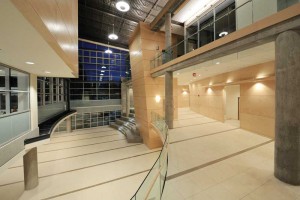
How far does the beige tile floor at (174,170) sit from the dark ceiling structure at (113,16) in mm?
9520

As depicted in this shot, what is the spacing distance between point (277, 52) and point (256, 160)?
10.6 ft

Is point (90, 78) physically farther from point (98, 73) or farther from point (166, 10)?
point (166, 10)

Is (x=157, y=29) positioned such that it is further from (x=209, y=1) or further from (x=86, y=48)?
(x=86, y=48)

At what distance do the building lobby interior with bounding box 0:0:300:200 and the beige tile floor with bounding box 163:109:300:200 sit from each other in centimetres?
3

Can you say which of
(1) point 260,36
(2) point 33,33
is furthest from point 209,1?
(2) point 33,33

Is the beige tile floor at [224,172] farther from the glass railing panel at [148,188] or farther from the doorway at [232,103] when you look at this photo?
the doorway at [232,103]

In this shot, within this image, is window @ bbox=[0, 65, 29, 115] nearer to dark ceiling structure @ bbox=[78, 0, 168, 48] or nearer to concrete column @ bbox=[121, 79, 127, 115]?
dark ceiling structure @ bbox=[78, 0, 168, 48]

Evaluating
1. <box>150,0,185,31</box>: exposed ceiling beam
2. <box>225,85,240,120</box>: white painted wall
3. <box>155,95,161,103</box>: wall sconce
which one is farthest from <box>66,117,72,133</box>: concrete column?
<box>225,85,240,120</box>: white painted wall

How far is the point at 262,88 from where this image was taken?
22.8ft

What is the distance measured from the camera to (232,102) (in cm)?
1291

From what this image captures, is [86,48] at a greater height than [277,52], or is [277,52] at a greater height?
[86,48]

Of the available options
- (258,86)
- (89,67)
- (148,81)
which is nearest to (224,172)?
(258,86)

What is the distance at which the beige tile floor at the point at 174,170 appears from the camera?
10.2ft

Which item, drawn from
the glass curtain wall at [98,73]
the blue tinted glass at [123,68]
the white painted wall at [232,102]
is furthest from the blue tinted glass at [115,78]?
the white painted wall at [232,102]
